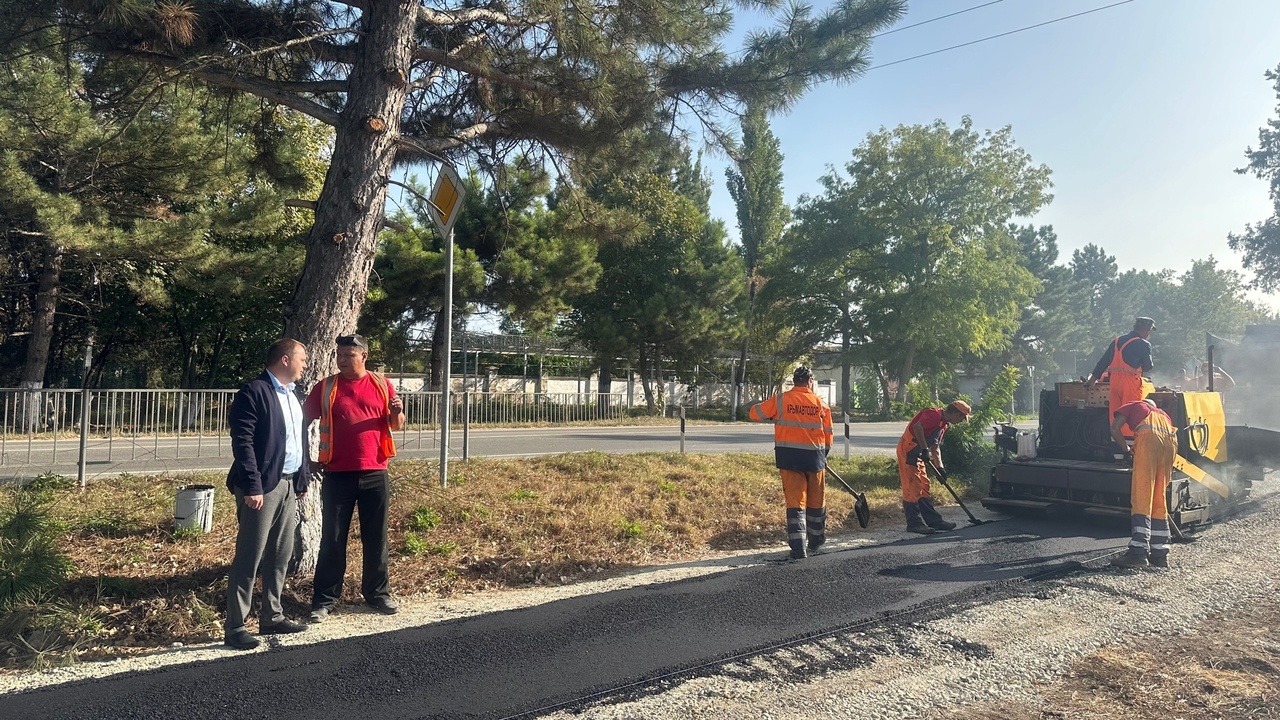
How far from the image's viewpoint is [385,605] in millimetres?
4941

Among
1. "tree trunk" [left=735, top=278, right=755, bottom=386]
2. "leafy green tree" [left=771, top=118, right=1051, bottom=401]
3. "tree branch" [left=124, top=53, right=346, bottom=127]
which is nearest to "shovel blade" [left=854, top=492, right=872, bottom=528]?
"tree branch" [left=124, top=53, right=346, bottom=127]

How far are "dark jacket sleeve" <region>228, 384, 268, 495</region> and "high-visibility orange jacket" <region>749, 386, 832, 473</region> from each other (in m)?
3.95

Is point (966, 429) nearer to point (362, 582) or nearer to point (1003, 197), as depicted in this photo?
point (362, 582)

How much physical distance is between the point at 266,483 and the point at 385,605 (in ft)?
3.82

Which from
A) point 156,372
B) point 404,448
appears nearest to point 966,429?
point 404,448

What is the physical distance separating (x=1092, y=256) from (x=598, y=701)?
109072 millimetres

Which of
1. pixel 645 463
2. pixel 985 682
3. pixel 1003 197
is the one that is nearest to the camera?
pixel 985 682

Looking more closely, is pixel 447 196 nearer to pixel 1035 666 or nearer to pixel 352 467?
pixel 352 467

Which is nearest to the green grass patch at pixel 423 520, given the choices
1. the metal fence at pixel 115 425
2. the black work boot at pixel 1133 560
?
the metal fence at pixel 115 425

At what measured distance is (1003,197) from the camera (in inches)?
1422

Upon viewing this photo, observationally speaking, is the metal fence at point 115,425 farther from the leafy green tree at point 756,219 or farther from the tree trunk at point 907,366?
the tree trunk at point 907,366

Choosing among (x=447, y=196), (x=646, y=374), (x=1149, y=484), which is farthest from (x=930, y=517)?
(x=646, y=374)

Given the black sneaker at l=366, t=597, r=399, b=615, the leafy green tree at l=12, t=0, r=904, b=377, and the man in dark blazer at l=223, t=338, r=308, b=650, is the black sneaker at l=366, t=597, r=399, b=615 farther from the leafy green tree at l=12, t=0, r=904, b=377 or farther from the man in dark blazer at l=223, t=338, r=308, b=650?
the leafy green tree at l=12, t=0, r=904, b=377

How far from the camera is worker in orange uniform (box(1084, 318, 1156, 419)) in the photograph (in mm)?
8016
